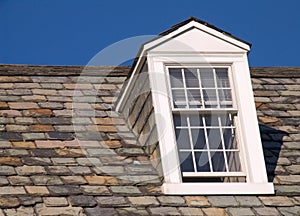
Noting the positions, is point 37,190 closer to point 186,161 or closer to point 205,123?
point 186,161

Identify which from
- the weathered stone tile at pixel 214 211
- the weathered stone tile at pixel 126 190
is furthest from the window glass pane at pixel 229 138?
the weathered stone tile at pixel 126 190

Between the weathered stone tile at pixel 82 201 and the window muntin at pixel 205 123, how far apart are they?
996 millimetres

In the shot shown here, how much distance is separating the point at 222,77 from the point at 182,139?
2.90 feet

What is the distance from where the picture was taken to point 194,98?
8266 millimetres

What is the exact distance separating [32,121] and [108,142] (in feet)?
2.75

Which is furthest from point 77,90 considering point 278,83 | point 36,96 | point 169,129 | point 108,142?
point 278,83

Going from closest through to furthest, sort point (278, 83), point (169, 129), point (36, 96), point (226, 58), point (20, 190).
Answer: point (20, 190), point (169, 129), point (226, 58), point (36, 96), point (278, 83)

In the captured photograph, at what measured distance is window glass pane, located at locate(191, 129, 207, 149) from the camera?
798 centimetres

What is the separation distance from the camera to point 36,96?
912cm

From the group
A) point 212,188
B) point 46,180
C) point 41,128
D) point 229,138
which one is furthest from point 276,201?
point 41,128

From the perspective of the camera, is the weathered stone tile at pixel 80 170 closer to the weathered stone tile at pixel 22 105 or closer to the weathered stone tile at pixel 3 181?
the weathered stone tile at pixel 3 181

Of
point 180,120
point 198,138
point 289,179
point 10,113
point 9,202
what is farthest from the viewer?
point 10,113

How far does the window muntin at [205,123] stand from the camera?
784cm

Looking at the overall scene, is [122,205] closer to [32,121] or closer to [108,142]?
[108,142]
